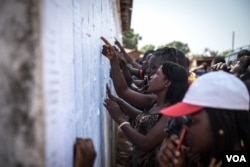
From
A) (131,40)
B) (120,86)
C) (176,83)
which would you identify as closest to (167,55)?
(120,86)

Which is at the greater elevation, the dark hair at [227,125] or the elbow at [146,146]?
the dark hair at [227,125]

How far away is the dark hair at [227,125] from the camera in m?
1.43

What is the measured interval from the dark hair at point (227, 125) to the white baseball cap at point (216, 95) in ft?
0.14

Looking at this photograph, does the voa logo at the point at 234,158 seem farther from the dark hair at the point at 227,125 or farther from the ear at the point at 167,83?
the ear at the point at 167,83

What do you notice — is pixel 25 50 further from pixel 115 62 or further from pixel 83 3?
pixel 115 62

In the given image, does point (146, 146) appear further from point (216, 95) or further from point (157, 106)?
point (216, 95)

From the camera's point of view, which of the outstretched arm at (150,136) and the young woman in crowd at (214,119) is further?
the outstretched arm at (150,136)

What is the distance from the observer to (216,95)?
4.68ft

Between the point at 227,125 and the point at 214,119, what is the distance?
74 mm

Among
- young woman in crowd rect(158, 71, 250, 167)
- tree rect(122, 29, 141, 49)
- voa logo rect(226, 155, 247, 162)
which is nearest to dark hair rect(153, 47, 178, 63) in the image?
young woman in crowd rect(158, 71, 250, 167)

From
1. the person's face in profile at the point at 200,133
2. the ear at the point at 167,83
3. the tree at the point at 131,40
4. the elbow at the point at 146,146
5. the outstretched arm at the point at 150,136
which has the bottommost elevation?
the elbow at the point at 146,146

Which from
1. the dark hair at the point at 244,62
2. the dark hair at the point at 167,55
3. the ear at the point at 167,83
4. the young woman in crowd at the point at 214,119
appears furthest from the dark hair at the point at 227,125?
the dark hair at the point at 244,62

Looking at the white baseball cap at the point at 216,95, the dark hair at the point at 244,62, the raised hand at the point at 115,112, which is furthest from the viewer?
the dark hair at the point at 244,62

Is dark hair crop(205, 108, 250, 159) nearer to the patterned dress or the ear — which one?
the patterned dress
